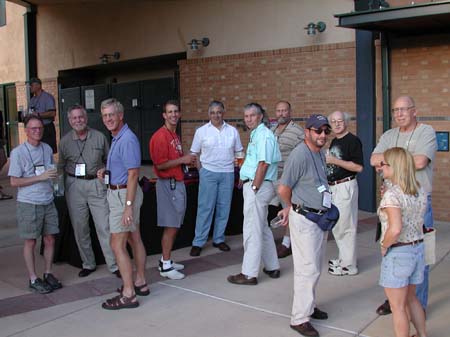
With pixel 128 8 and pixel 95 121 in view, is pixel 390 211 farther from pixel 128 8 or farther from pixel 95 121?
pixel 95 121

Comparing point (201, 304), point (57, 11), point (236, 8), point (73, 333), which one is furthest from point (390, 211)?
point (57, 11)

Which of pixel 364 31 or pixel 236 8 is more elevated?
pixel 236 8

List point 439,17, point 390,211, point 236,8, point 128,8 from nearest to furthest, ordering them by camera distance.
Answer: point 390,211
point 439,17
point 236,8
point 128,8

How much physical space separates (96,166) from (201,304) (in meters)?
1.88

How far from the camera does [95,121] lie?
54.0 ft

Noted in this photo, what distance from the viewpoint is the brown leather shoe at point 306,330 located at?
4332mm

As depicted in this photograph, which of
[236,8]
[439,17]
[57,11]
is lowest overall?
[439,17]

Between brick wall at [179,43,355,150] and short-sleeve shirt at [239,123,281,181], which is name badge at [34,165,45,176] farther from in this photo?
brick wall at [179,43,355,150]

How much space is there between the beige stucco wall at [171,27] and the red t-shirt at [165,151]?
4894 millimetres

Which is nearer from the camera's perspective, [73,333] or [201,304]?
[73,333]

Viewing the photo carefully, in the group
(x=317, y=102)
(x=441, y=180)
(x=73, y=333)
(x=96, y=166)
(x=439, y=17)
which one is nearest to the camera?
(x=73, y=333)

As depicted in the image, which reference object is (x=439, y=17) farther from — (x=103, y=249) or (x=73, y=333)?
(x=73, y=333)

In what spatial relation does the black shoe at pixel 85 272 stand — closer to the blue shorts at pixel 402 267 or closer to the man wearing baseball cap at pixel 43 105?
the blue shorts at pixel 402 267

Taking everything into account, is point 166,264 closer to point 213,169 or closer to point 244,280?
point 244,280
